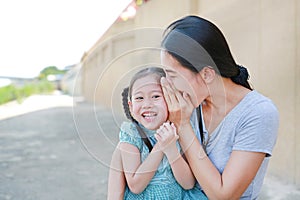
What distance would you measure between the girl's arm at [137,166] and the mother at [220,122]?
4 centimetres

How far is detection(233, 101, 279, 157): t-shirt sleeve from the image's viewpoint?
1040 mm

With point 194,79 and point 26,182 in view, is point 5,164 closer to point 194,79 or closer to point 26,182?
point 26,182

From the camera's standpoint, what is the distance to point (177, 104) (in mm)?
1062

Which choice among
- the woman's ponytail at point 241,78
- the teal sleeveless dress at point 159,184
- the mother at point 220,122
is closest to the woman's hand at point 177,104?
the mother at point 220,122

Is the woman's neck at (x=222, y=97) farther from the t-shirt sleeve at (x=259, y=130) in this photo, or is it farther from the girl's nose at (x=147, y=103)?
the girl's nose at (x=147, y=103)

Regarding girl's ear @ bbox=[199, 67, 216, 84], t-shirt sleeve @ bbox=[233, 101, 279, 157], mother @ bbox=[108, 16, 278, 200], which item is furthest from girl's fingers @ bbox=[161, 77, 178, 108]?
t-shirt sleeve @ bbox=[233, 101, 279, 157]

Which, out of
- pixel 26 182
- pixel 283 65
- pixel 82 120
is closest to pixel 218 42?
pixel 82 120

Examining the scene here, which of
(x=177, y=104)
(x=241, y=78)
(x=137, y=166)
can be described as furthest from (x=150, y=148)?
(x=241, y=78)

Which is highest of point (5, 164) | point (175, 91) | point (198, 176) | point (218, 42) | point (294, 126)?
point (218, 42)

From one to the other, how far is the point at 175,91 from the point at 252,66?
2.39 meters

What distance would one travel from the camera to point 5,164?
3.94 meters

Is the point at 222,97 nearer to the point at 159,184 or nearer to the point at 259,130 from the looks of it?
the point at 259,130

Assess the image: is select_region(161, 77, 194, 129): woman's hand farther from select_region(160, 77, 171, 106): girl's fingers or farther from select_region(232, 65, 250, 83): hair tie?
select_region(232, 65, 250, 83): hair tie

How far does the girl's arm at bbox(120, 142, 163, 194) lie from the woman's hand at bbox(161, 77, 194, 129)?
0.38 feet
